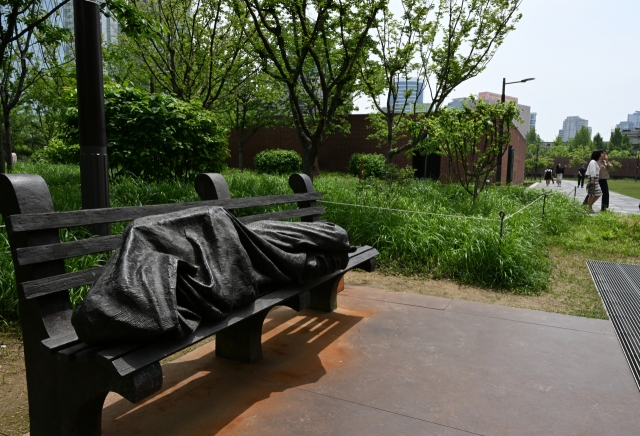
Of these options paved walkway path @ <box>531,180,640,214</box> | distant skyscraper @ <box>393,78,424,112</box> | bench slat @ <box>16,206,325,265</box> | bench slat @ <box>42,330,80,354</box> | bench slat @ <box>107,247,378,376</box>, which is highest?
distant skyscraper @ <box>393,78,424,112</box>

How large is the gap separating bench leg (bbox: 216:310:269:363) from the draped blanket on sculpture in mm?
378

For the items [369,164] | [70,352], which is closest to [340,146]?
[369,164]

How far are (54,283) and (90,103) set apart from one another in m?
2.47

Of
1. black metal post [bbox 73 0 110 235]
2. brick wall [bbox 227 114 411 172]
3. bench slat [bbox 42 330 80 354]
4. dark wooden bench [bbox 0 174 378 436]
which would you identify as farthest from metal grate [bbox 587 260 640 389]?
brick wall [bbox 227 114 411 172]

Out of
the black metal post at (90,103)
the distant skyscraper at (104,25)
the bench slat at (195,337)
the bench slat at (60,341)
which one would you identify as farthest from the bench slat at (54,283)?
the distant skyscraper at (104,25)

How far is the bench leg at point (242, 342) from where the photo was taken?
11.0 ft

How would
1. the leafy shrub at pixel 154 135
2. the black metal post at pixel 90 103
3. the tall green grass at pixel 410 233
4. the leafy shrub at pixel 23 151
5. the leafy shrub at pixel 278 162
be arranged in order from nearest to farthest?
the black metal post at pixel 90 103 < the tall green grass at pixel 410 233 < the leafy shrub at pixel 154 135 < the leafy shrub at pixel 278 162 < the leafy shrub at pixel 23 151

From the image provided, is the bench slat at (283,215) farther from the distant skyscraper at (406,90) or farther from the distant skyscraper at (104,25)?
the distant skyscraper at (406,90)

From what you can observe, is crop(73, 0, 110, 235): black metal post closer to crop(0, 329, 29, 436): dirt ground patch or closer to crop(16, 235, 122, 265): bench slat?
crop(0, 329, 29, 436): dirt ground patch

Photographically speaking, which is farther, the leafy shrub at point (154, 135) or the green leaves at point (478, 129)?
the green leaves at point (478, 129)

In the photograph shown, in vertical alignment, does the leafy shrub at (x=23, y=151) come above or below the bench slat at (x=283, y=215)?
above

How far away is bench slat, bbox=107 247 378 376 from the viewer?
1.97m

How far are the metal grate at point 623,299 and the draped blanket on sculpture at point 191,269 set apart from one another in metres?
2.35

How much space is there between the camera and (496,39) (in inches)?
507
